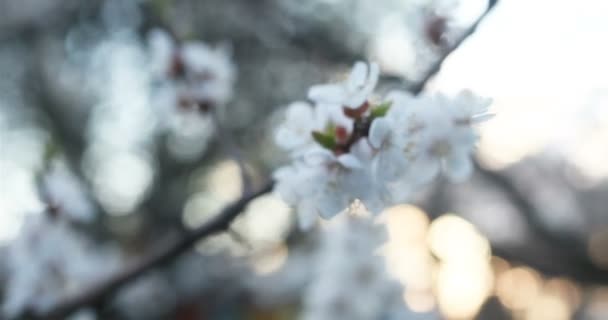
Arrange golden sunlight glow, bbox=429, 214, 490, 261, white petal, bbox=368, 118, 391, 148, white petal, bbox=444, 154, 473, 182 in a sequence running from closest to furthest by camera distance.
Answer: white petal, bbox=368, 118, 391, 148, white petal, bbox=444, 154, 473, 182, golden sunlight glow, bbox=429, 214, 490, 261

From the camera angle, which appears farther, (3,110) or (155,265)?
(3,110)

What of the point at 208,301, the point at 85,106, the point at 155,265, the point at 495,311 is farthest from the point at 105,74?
the point at 495,311

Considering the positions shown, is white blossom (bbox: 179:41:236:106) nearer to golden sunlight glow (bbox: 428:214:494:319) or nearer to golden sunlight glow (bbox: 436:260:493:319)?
golden sunlight glow (bbox: 428:214:494:319)

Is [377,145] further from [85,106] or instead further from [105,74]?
[85,106]

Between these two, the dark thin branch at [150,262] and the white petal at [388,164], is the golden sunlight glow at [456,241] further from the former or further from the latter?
the white petal at [388,164]

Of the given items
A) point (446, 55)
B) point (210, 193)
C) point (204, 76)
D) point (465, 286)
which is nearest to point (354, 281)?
point (204, 76)

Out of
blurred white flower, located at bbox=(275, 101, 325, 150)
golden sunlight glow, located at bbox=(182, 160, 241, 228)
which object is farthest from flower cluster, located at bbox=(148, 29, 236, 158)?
golden sunlight glow, located at bbox=(182, 160, 241, 228)

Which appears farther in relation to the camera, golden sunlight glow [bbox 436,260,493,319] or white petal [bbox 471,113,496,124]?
golden sunlight glow [bbox 436,260,493,319]
